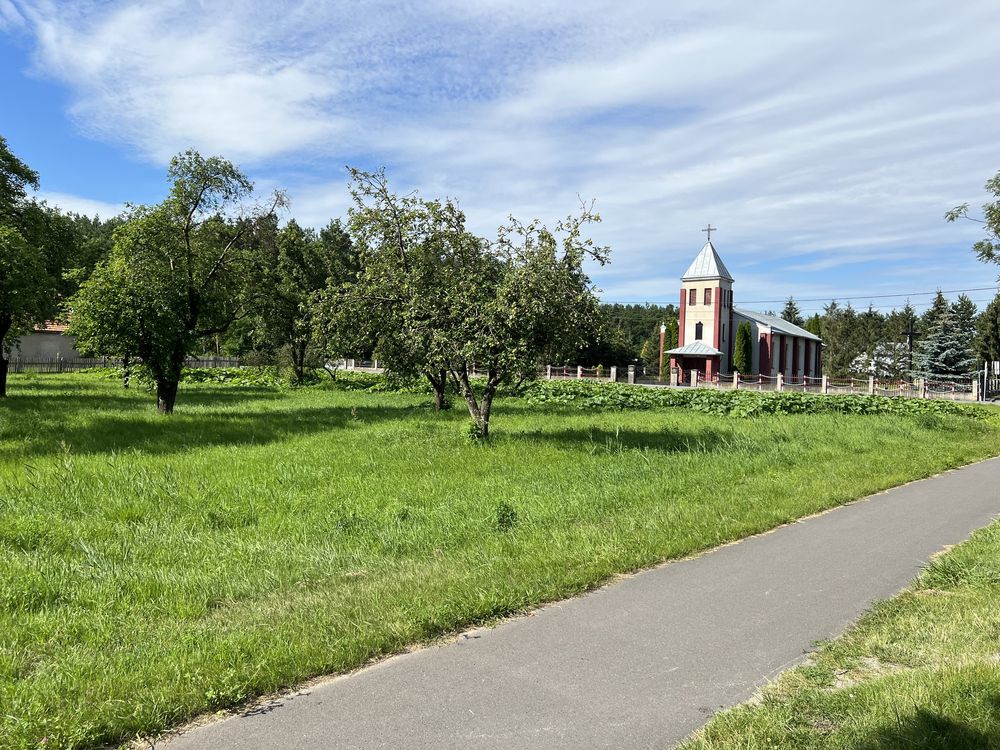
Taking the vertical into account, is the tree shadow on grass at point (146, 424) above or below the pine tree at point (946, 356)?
below

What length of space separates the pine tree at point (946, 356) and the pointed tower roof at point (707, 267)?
16426 mm

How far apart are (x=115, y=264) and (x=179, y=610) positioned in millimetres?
18788

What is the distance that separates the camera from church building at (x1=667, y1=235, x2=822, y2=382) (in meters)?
56.9

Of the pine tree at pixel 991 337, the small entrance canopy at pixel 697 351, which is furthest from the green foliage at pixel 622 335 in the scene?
the pine tree at pixel 991 337

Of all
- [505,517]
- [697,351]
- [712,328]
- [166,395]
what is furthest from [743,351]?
[505,517]

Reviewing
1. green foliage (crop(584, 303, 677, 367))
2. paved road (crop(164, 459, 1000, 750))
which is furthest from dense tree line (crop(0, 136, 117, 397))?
paved road (crop(164, 459, 1000, 750))

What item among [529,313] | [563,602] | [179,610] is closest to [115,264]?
[529,313]

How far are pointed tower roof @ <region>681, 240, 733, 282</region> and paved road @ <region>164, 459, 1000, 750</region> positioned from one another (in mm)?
53499

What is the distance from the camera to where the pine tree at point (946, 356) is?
51.8m

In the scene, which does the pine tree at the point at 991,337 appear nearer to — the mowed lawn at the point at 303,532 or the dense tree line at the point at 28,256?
the mowed lawn at the point at 303,532

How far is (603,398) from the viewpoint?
103ft

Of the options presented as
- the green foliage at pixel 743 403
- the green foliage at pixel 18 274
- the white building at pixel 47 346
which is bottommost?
the green foliage at pixel 743 403

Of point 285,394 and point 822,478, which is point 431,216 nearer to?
point 822,478

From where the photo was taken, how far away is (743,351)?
57.6m
